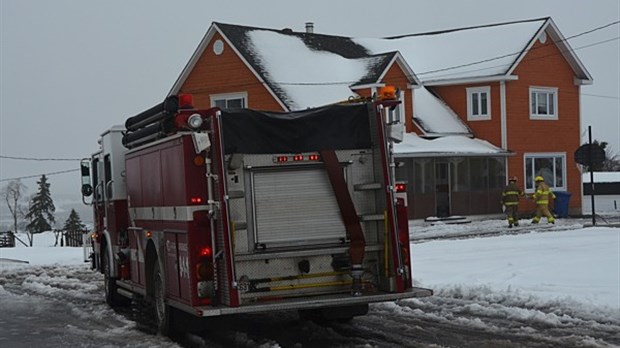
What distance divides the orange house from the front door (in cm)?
4

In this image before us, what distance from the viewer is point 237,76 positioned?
122 feet

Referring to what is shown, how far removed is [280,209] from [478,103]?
30.8 m

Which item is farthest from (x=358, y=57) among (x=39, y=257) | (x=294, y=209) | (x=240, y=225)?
(x=240, y=225)

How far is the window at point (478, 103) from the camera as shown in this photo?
130ft

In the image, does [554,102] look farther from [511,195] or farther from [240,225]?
[240,225]

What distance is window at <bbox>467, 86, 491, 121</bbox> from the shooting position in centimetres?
3962

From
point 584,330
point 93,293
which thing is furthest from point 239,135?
point 93,293

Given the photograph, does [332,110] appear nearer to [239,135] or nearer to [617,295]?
[239,135]

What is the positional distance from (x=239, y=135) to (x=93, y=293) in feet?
28.2

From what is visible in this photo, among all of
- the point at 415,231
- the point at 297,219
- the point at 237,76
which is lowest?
the point at 415,231

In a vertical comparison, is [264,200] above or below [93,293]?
above

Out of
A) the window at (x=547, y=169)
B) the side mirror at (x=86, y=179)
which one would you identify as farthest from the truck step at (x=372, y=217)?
the window at (x=547, y=169)

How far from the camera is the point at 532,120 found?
39781 millimetres

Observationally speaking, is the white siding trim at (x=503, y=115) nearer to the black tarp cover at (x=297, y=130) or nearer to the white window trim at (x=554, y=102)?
the white window trim at (x=554, y=102)
